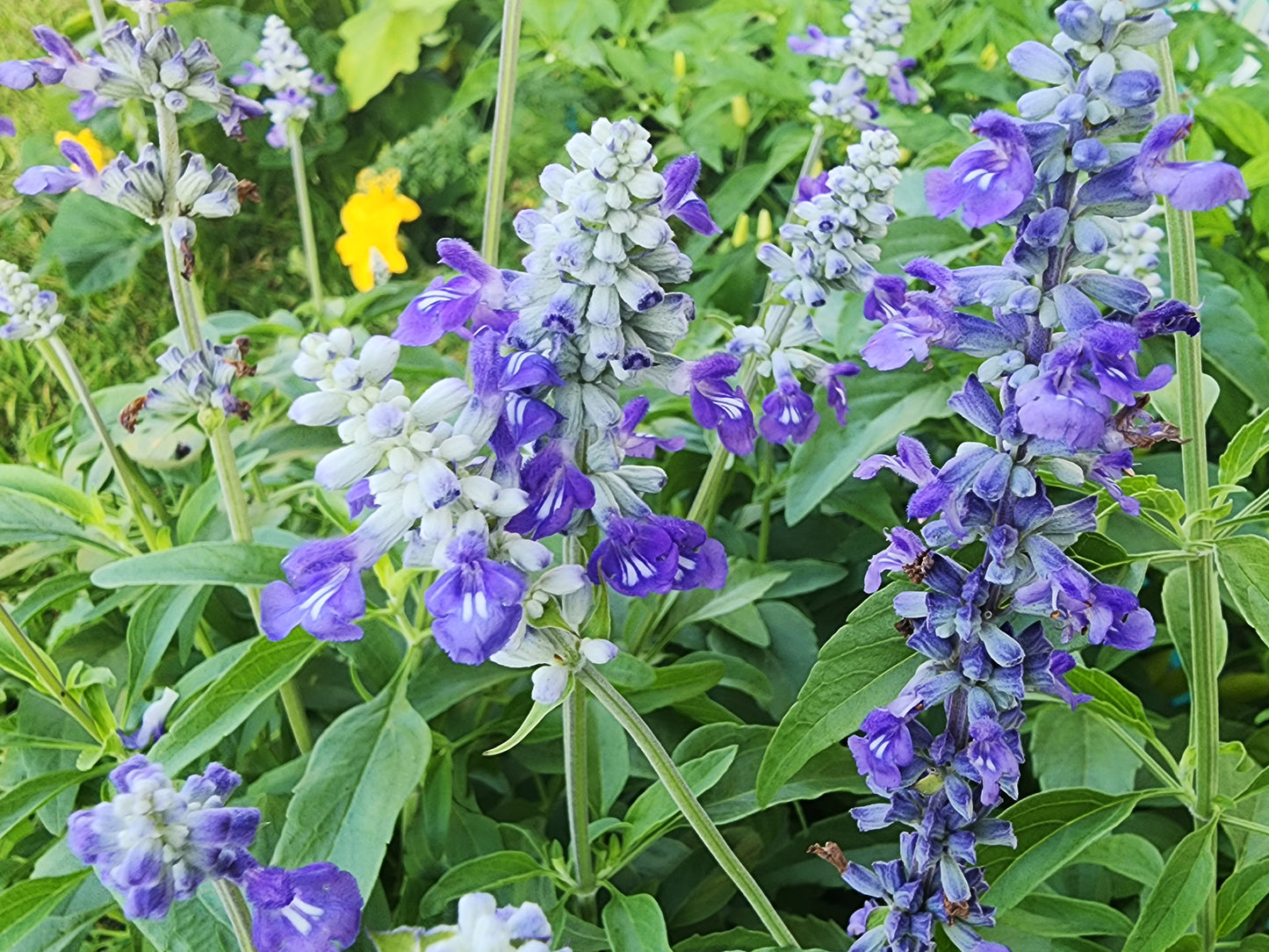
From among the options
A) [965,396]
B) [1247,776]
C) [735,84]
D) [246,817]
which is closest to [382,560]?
[246,817]

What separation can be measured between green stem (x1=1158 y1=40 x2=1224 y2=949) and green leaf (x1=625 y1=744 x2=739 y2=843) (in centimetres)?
36

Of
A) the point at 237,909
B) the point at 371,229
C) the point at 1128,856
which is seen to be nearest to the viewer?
the point at 237,909

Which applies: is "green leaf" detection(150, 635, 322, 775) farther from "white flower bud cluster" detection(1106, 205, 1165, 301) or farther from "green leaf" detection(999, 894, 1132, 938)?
"white flower bud cluster" detection(1106, 205, 1165, 301)

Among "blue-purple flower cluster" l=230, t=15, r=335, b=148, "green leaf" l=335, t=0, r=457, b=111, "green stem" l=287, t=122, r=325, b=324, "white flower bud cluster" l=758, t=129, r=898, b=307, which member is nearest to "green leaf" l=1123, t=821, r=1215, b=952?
"white flower bud cluster" l=758, t=129, r=898, b=307

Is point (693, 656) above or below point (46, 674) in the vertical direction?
below

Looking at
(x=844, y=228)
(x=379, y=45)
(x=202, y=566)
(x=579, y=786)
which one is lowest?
(x=579, y=786)

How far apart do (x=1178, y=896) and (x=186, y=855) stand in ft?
2.27

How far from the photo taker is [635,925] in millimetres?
911

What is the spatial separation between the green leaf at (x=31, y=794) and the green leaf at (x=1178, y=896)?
2.84ft

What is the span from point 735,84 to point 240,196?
2.82ft

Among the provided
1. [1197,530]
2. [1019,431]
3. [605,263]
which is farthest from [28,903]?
[1197,530]

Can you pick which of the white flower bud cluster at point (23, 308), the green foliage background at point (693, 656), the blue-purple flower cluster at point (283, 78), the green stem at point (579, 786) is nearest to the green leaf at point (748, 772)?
the green foliage background at point (693, 656)

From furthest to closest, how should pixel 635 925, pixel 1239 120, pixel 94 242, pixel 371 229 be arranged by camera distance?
pixel 94 242 → pixel 371 229 → pixel 1239 120 → pixel 635 925

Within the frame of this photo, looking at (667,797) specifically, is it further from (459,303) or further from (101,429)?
(101,429)
